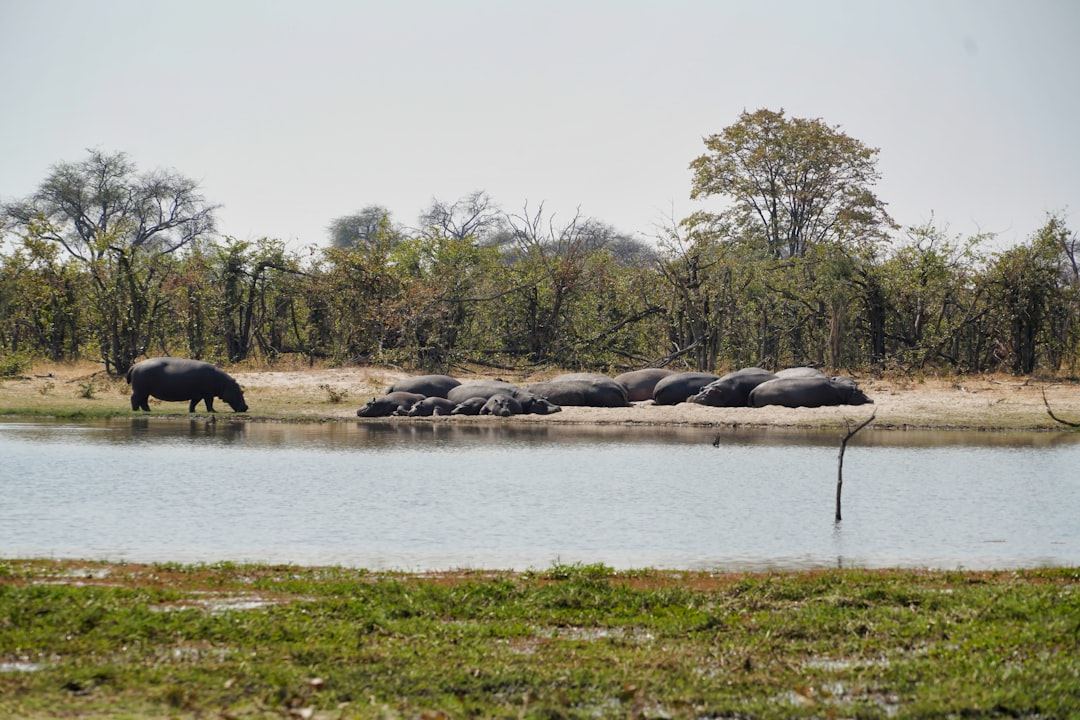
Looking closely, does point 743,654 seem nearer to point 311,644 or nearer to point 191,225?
point 311,644

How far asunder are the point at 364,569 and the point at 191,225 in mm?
59935

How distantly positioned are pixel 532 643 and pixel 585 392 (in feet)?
67.1

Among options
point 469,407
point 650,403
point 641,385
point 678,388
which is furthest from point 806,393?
point 469,407

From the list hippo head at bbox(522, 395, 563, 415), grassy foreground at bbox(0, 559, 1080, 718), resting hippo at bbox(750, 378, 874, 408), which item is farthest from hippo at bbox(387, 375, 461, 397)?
grassy foreground at bbox(0, 559, 1080, 718)

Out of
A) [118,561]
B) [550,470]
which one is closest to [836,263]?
[550,470]

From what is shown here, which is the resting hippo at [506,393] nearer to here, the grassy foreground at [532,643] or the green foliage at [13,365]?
the green foliage at [13,365]

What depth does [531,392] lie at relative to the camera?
2820 cm

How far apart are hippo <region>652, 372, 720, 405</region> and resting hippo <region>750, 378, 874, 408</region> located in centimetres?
158

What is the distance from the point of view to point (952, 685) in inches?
242

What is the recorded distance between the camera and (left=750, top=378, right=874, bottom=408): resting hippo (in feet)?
85.8

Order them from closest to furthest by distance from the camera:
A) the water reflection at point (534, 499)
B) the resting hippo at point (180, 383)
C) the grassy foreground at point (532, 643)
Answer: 1. the grassy foreground at point (532, 643)
2. the water reflection at point (534, 499)
3. the resting hippo at point (180, 383)

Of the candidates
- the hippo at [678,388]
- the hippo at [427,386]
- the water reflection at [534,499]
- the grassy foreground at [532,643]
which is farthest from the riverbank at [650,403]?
the grassy foreground at [532,643]

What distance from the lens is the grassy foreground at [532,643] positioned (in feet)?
19.4

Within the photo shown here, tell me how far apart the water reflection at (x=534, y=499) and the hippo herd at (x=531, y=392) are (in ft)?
12.6
